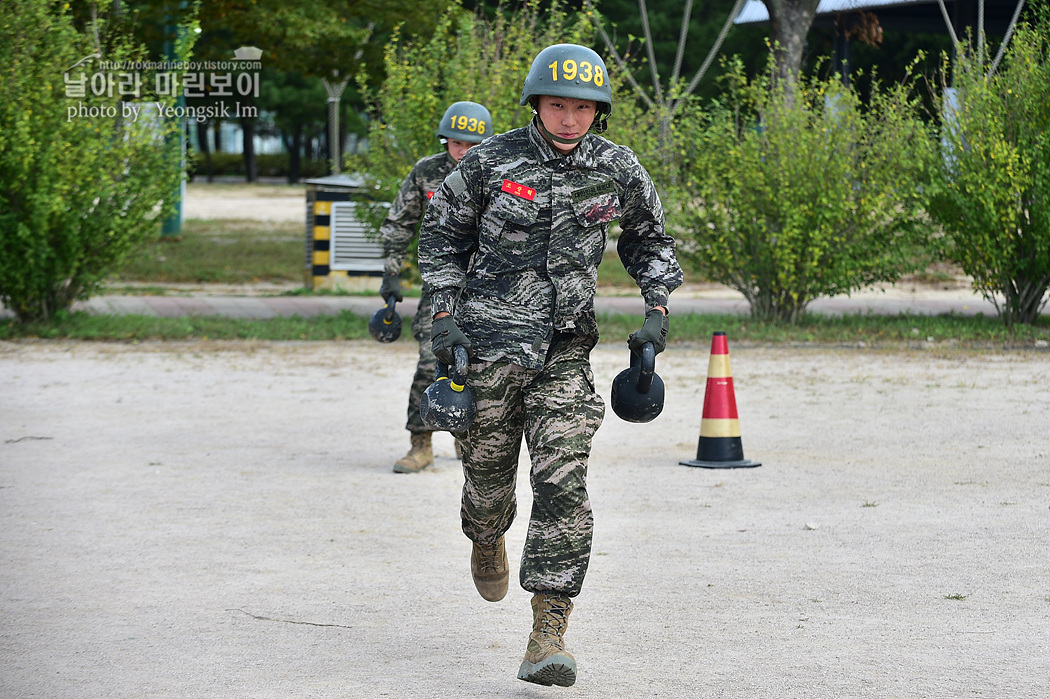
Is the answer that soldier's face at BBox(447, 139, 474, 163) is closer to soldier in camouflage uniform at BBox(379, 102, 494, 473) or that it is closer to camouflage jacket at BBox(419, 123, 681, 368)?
soldier in camouflage uniform at BBox(379, 102, 494, 473)

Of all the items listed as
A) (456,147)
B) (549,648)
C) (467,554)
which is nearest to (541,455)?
(549,648)

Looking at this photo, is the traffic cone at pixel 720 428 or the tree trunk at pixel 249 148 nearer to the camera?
the traffic cone at pixel 720 428

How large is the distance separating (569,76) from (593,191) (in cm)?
37

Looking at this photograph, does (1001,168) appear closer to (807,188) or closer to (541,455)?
(807,188)

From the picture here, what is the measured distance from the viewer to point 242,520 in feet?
21.3

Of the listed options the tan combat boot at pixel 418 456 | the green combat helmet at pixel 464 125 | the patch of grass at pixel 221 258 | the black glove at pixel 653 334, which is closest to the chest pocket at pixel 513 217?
the black glove at pixel 653 334

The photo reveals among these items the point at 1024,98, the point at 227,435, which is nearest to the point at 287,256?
the point at 1024,98

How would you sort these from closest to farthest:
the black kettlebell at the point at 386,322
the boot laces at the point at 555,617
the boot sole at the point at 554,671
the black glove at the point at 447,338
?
the boot sole at the point at 554,671
the boot laces at the point at 555,617
the black glove at the point at 447,338
the black kettlebell at the point at 386,322

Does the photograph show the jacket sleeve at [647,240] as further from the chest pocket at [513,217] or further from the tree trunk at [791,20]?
the tree trunk at [791,20]

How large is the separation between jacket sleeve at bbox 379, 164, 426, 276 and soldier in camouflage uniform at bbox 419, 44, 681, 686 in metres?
3.24

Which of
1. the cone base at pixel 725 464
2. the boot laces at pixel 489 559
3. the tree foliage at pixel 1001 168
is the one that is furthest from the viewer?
the tree foliage at pixel 1001 168

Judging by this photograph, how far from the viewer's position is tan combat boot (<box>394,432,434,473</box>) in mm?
7824

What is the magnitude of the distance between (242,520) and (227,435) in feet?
8.11

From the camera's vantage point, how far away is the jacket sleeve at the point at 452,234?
14.4 ft
